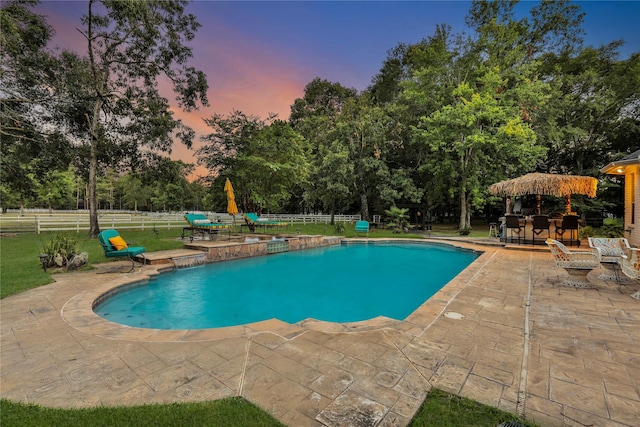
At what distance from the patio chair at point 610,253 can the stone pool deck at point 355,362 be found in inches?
59.8

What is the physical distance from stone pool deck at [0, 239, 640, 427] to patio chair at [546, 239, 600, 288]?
2.98ft

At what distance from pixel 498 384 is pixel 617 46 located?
2759 cm

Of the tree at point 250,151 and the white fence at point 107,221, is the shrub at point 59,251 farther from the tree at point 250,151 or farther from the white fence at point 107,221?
the tree at point 250,151

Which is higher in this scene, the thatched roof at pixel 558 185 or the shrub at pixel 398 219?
the thatched roof at pixel 558 185

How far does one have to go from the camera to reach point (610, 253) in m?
5.82

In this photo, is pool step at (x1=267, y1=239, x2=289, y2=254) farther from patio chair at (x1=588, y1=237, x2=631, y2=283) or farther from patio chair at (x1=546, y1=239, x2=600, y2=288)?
patio chair at (x1=588, y1=237, x2=631, y2=283)

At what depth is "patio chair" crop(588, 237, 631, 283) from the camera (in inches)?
221

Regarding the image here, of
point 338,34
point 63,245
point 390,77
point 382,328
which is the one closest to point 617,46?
point 390,77

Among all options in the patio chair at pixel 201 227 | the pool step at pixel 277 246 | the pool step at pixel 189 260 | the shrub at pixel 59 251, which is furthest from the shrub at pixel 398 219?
the shrub at pixel 59 251

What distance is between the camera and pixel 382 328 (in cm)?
371

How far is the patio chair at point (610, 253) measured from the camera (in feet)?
18.4

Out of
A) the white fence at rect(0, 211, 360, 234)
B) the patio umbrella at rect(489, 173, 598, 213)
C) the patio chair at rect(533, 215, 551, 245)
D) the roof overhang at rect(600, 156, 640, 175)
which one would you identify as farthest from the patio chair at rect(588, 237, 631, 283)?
the white fence at rect(0, 211, 360, 234)

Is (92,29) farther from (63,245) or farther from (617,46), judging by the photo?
(617,46)

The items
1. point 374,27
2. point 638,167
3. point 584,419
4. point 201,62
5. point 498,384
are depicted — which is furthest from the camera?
point 201,62
